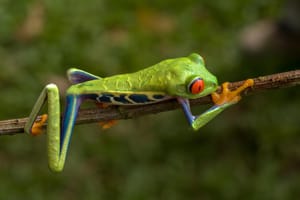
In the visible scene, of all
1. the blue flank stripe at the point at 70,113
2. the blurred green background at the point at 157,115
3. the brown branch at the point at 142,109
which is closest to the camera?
the brown branch at the point at 142,109

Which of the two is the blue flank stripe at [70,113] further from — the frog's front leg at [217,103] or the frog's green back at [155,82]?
the frog's front leg at [217,103]

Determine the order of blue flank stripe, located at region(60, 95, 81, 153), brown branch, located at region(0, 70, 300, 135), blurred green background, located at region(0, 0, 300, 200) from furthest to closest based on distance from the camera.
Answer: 1. blurred green background, located at region(0, 0, 300, 200)
2. blue flank stripe, located at region(60, 95, 81, 153)
3. brown branch, located at region(0, 70, 300, 135)

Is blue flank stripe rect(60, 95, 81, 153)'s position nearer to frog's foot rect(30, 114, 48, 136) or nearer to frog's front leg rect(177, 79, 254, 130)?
frog's foot rect(30, 114, 48, 136)

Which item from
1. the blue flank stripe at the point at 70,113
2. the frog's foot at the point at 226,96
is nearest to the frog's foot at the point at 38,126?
the blue flank stripe at the point at 70,113

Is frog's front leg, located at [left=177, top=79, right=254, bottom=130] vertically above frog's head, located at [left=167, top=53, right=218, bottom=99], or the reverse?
frog's head, located at [left=167, top=53, right=218, bottom=99]

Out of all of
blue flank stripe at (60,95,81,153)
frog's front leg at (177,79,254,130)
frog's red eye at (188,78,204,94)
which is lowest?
frog's front leg at (177,79,254,130)

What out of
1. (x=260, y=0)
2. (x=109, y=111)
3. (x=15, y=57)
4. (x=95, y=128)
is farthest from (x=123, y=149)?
(x=109, y=111)

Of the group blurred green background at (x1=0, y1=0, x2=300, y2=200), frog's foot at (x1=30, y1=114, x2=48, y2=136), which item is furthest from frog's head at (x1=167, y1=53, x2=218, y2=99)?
blurred green background at (x1=0, y1=0, x2=300, y2=200)
